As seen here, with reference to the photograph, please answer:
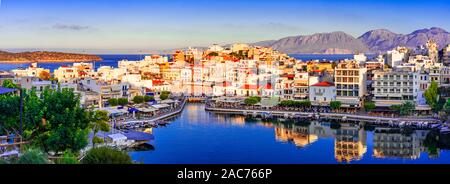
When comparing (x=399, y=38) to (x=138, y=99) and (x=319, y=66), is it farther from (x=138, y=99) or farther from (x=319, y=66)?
(x=138, y=99)

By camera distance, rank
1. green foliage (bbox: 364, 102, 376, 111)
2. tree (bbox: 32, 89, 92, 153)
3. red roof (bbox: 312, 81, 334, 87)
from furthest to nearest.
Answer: red roof (bbox: 312, 81, 334, 87) → green foliage (bbox: 364, 102, 376, 111) → tree (bbox: 32, 89, 92, 153)

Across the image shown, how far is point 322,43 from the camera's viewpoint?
2861 centimetres

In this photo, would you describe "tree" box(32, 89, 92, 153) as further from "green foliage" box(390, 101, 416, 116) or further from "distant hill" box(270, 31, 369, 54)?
"distant hill" box(270, 31, 369, 54)

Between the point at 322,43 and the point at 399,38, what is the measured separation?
5.28 metres

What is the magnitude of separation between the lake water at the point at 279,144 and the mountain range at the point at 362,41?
11235mm

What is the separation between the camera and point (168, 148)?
8234 millimetres

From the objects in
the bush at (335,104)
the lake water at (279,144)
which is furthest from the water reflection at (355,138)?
the bush at (335,104)

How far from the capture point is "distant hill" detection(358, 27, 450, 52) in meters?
21.1

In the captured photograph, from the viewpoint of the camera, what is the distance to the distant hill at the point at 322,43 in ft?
86.0

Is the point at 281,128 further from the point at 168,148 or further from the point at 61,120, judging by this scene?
the point at 61,120

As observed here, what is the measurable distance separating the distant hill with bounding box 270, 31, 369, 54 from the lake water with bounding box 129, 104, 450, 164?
15018 millimetres

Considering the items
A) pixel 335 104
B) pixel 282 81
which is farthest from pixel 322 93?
pixel 282 81

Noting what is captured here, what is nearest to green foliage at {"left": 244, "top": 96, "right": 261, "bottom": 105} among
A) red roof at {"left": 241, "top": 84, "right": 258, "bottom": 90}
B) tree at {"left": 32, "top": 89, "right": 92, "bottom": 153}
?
red roof at {"left": 241, "top": 84, "right": 258, "bottom": 90}

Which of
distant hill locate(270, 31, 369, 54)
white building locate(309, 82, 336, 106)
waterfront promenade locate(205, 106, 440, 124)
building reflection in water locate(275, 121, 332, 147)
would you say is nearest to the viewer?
building reflection in water locate(275, 121, 332, 147)
